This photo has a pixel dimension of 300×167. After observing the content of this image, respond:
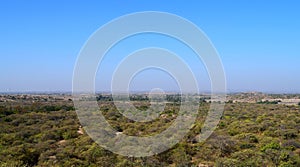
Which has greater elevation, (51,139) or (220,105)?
(220,105)

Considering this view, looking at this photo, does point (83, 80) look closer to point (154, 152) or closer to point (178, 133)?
point (154, 152)

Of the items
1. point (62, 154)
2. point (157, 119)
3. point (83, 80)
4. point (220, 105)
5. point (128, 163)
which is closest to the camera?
point (83, 80)

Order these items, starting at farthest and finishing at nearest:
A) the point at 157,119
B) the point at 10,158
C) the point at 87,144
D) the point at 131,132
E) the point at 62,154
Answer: the point at 157,119
the point at 131,132
the point at 87,144
the point at 62,154
the point at 10,158


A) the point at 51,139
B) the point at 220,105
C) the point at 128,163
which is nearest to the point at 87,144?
the point at 51,139

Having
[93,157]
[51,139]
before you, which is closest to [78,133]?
[51,139]

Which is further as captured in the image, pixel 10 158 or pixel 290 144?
pixel 290 144

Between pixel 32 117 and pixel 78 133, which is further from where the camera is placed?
pixel 32 117

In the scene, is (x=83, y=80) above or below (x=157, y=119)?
above

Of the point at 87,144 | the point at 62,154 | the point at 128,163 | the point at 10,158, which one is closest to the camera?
the point at 128,163

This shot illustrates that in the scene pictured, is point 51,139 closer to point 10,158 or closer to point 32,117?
point 10,158
